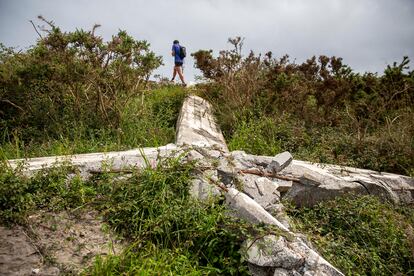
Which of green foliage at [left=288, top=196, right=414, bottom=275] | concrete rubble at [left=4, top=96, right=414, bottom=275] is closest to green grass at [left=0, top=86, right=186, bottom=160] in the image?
concrete rubble at [left=4, top=96, right=414, bottom=275]

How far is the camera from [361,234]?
3.49m

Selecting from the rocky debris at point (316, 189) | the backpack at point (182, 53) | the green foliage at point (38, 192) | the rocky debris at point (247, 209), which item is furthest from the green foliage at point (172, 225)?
the backpack at point (182, 53)

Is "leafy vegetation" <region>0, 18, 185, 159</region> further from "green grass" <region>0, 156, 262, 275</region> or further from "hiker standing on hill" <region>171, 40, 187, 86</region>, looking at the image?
"hiker standing on hill" <region>171, 40, 187, 86</region>

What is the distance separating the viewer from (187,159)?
362cm

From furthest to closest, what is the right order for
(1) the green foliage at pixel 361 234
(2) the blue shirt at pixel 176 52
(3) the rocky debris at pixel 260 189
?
(2) the blue shirt at pixel 176 52 < (3) the rocky debris at pixel 260 189 < (1) the green foliage at pixel 361 234

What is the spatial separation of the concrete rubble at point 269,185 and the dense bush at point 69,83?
208 centimetres

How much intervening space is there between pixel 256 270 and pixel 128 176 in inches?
68.4

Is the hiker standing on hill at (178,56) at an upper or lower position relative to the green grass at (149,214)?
upper

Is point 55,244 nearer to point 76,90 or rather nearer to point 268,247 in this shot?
point 268,247

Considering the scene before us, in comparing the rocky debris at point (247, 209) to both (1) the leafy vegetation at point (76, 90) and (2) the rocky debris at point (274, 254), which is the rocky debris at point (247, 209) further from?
(1) the leafy vegetation at point (76, 90)

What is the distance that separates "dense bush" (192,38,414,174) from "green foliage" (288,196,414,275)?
157 cm

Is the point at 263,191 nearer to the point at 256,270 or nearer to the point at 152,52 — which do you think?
the point at 256,270

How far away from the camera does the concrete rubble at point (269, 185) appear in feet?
8.48

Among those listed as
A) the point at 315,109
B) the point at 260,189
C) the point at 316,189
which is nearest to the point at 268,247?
the point at 260,189
